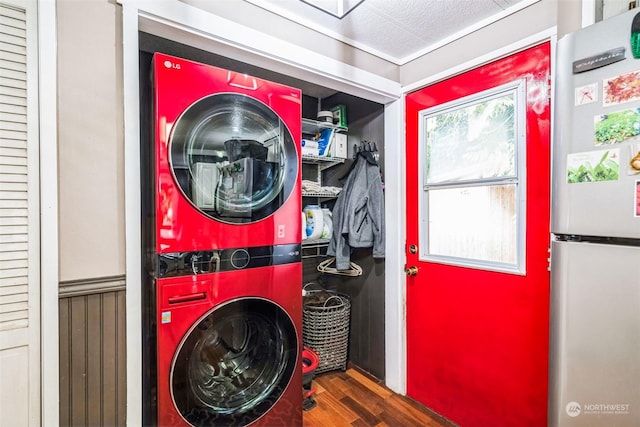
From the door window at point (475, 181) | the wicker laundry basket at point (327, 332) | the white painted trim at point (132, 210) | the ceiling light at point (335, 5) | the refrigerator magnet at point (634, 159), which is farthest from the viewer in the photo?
the wicker laundry basket at point (327, 332)

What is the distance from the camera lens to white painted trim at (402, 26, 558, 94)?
4.46ft

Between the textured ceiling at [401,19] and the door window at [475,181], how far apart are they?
0.38 metres

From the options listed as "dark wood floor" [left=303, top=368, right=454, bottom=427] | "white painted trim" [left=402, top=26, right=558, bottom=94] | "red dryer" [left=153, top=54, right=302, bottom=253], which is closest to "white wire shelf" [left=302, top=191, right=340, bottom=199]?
"red dryer" [left=153, top=54, right=302, bottom=253]

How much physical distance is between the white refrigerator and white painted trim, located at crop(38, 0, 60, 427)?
5.41 feet

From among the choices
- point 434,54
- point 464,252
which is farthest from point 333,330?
point 434,54

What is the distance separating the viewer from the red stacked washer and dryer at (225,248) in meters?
1.15

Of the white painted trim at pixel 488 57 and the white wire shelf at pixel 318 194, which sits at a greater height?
the white painted trim at pixel 488 57

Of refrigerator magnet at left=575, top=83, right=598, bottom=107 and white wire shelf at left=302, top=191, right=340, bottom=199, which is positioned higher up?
refrigerator magnet at left=575, top=83, right=598, bottom=107

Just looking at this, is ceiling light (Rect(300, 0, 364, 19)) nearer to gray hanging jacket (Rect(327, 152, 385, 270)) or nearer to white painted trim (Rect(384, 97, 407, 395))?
white painted trim (Rect(384, 97, 407, 395))

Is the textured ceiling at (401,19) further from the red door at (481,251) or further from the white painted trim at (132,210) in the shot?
the white painted trim at (132,210)

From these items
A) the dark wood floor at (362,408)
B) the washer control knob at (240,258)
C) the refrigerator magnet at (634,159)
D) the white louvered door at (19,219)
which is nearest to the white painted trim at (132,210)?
the white louvered door at (19,219)

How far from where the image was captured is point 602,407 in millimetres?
845

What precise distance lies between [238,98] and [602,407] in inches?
63.9

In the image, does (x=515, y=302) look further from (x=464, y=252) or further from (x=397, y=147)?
(x=397, y=147)
